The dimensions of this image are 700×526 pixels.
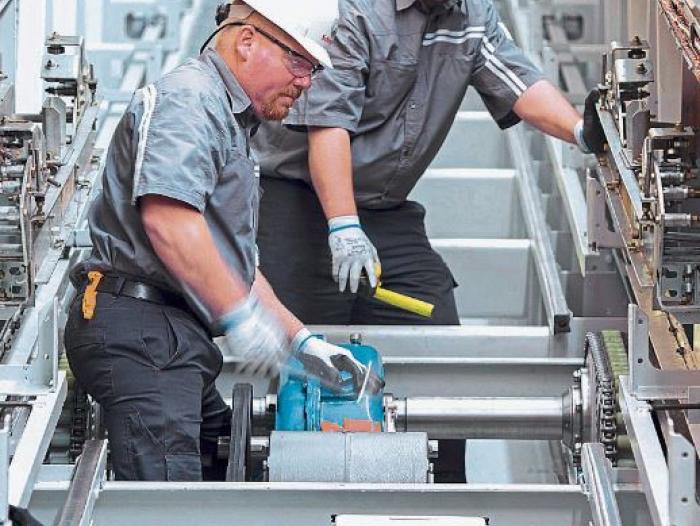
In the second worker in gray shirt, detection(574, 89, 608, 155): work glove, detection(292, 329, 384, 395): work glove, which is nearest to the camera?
detection(292, 329, 384, 395): work glove

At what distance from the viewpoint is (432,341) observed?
17.2 ft

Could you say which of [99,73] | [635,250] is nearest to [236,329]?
[635,250]

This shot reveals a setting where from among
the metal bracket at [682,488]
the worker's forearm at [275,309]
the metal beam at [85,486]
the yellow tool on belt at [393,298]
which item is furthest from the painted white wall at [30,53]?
the metal bracket at [682,488]

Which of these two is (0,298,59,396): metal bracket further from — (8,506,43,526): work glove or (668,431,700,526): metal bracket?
(668,431,700,526): metal bracket

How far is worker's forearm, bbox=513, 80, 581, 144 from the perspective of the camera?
5305 mm

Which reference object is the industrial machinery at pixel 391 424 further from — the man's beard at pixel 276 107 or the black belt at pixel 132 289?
the man's beard at pixel 276 107

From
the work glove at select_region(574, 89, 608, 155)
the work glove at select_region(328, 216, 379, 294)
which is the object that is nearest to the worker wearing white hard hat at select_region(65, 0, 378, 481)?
the work glove at select_region(328, 216, 379, 294)

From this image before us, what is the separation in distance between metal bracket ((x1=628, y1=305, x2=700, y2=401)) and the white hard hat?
0.99m

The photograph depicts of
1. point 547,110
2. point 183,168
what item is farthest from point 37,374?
point 547,110

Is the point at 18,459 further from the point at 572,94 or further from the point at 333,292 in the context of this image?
the point at 572,94

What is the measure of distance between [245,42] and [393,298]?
1183mm

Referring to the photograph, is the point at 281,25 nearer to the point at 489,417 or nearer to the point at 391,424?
the point at 391,424

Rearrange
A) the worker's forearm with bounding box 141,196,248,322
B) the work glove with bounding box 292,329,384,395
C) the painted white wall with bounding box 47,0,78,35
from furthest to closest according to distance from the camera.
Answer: the painted white wall with bounding box 47,0,78,35, the work glove with bounding box 292,329,384,395, the worker's forearm with bounding box 141,196,248,322

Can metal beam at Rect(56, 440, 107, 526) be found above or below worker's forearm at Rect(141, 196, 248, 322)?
below
